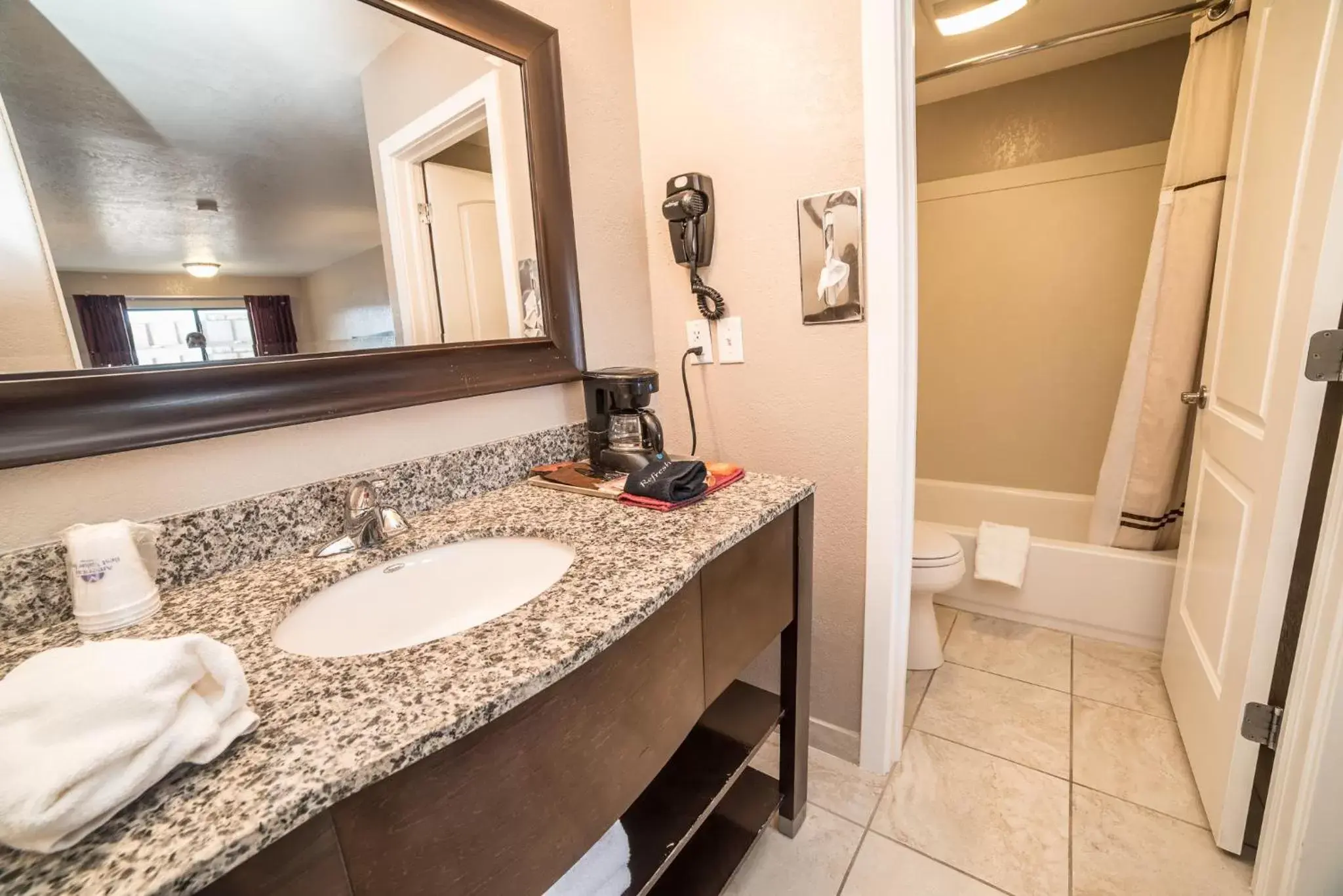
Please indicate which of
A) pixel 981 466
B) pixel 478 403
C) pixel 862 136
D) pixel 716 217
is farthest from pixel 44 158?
pixel 981 466

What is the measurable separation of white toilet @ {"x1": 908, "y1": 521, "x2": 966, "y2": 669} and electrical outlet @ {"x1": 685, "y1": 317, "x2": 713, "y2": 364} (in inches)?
A: 36.6

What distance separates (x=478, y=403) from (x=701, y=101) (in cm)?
90

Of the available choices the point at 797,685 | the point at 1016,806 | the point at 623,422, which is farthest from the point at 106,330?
the point at 1016,806

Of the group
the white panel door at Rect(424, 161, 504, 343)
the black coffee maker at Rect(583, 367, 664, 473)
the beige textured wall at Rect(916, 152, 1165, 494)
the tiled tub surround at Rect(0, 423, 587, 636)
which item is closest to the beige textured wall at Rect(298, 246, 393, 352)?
the white panel door at Rect(424, 161, 504, 343)

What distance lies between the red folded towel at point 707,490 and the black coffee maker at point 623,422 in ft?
0.42

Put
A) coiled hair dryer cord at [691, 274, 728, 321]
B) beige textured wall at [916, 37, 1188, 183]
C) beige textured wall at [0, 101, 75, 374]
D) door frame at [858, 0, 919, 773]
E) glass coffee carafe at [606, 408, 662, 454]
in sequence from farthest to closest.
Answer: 1. beige textured wall at [916, 37, 1188, 183]
2. coiled hair dryer cord at [691, 274, 728, 321]
3. glass coffee carafe at [606, 408, 662, 454]
4. door frame at [858, 0, 919, 773]
5. beige textured wall at [0, 101, 75, 374]

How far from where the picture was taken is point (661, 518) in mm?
920

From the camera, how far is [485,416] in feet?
3.74

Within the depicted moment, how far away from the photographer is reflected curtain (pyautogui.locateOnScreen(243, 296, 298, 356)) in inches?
32.1

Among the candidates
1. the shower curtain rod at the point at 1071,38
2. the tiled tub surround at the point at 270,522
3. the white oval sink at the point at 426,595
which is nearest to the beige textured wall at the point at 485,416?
the tiled tub surround at the point at 270,522

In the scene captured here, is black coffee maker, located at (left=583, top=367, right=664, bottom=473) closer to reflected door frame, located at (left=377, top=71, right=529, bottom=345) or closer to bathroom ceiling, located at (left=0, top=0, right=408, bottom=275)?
reflected door frame, located at (left=377, top=71, right=529, bottom=345)

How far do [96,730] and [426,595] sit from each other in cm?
50

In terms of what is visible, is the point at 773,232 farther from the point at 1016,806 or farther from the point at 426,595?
the point at 1016,806

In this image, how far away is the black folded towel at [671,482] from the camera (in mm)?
972
